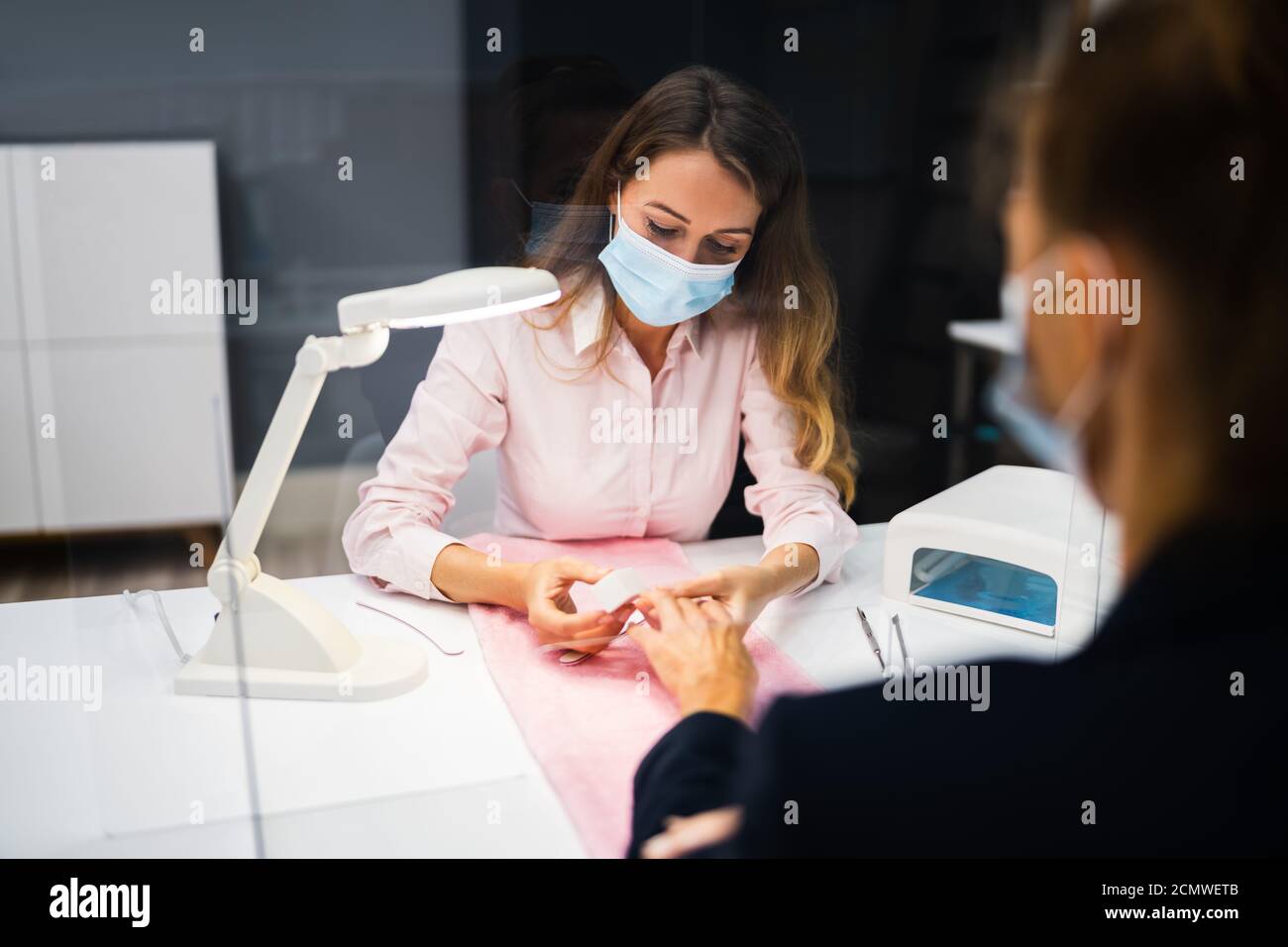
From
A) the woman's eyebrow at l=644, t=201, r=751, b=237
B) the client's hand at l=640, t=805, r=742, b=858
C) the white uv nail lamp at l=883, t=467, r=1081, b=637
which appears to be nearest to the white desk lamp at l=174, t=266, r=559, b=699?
the woman's eyebrow at l=644, t=201, r=751, b=237

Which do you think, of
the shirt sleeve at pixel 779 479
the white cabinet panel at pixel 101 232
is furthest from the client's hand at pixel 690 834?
the white cabinet panel at pixel 101 232

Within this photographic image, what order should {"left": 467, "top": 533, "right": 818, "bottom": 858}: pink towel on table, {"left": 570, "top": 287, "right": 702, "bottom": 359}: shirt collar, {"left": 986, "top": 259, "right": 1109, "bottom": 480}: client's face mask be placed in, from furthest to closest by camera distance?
{"left": 570, "top": 287, "right": 702, "bottom": 359}: shirt collar
{"left": 467, "top": 533, "right": 818, "bottom": 858}: pink towel on table
{"left": 986, "top": 259, "right": 1109, "bottom": 480}: client's face mask

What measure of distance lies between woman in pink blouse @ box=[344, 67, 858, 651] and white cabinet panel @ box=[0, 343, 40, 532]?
1.08 ft

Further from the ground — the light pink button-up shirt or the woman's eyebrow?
the woman's eyebrow

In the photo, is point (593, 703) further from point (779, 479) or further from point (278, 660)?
point (779, 479)

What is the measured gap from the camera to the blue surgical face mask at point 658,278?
1.14m

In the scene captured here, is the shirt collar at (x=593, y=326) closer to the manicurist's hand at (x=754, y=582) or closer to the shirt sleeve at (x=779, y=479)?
the shirt sleeve at (x=779, y=479)

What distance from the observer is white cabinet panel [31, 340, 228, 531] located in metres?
1.03

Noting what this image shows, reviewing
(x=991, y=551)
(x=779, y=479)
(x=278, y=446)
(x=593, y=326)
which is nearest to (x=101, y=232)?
(x=278, y=446)

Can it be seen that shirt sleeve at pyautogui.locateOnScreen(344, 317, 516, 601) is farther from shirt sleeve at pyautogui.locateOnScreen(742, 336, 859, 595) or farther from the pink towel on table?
shirt sleeve at pyautogui.locateOnScreen(742, 336, 859, 595)

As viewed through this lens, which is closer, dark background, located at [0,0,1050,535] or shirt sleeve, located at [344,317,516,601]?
dark background, located at [0,0,1050,535]

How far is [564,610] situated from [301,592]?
0.27 metres

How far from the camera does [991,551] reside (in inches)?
43.1
